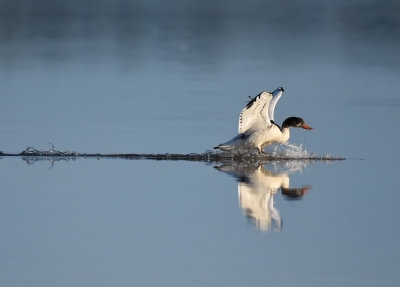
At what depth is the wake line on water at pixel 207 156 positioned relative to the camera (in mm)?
14484

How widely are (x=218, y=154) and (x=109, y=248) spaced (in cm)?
551

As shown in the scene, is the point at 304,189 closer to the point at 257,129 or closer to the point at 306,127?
the point at 257,129

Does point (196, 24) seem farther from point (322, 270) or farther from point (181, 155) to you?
point (322, 270)

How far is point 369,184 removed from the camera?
12.9 m

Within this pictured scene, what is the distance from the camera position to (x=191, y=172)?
13625 mm

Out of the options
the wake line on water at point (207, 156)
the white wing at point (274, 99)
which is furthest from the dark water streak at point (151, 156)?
the white wing at point (274, 99)

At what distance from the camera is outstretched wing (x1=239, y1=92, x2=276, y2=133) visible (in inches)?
594

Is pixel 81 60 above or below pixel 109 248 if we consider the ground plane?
above

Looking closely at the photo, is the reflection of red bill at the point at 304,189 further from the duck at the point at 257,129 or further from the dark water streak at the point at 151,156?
the duck at the point at 257,129

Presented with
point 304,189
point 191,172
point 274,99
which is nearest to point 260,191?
point 304,189

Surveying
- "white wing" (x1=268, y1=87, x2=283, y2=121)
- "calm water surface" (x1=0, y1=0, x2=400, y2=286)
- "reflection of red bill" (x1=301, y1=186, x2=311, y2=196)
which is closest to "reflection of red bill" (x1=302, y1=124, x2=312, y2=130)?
"calm water surface" (x1=0, y1=0, x2=400, y2=286)

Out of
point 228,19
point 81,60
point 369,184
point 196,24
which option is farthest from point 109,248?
point 228,19

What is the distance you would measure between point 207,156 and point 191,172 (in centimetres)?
118

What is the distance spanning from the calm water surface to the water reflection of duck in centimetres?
2
